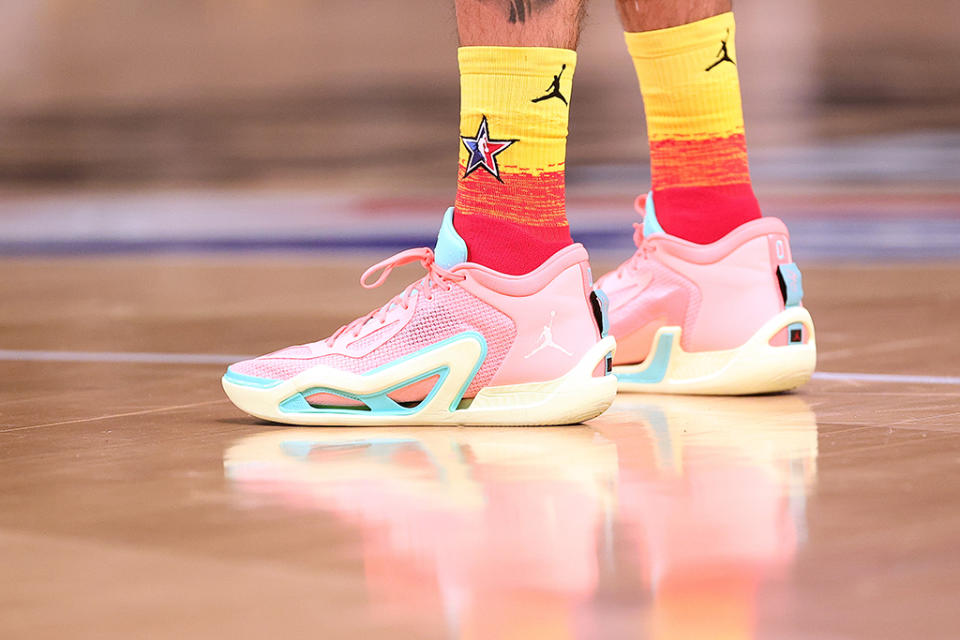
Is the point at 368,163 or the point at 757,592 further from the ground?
the point at 757,592

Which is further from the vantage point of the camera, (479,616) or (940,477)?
(940,477)

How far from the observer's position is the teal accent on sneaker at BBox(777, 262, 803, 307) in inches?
62.1

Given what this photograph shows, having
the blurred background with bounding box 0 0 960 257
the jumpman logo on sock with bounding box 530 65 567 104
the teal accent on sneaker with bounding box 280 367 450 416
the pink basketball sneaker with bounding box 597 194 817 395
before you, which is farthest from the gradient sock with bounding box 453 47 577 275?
the blurred background with bounding box 0 0 960 257

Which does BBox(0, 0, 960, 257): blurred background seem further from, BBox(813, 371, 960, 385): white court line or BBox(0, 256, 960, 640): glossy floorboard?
BBox(0, 256, 960, 640): glossy floorboard

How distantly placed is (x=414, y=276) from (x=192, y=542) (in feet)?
8.36

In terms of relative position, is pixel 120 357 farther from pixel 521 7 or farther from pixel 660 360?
pixel 521 7

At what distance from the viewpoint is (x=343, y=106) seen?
928 centimetres

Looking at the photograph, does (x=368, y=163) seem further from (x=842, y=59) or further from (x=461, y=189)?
(x=461, y=189)

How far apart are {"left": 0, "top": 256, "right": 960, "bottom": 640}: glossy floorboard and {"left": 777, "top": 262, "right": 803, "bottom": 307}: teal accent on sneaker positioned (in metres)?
0.10

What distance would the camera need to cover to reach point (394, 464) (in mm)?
1144

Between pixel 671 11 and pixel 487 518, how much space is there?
818 mm

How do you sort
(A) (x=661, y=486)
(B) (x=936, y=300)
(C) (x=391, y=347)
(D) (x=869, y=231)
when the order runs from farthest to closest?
(D) (x=869, y=231) < (B) (x=936, y=300) < (C) (x=391, y=347) < (A) (x=661, y=486)

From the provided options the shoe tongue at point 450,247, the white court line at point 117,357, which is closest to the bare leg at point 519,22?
the shoe tongue at point 450,247

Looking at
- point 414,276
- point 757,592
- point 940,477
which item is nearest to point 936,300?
point 414,276
